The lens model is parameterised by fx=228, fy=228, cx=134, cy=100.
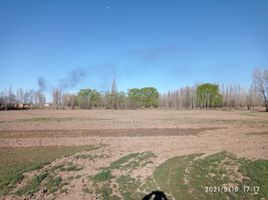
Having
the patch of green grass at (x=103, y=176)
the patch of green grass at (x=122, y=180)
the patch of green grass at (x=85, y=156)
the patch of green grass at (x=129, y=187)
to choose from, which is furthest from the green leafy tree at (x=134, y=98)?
the patch of green grass at (x=129, y=187)

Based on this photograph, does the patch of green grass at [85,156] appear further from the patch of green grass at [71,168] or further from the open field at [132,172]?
the patch of green grass at [71,168]

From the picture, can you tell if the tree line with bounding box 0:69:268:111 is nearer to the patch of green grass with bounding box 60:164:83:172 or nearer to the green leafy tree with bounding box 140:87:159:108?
the green leafy tree with bounding box 140:87:159:108

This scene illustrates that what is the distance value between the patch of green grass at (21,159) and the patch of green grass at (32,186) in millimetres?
418

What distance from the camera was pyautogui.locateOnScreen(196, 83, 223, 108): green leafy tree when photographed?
112 meters

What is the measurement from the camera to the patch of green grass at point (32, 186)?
23.9 ft

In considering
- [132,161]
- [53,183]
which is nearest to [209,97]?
[132,161]

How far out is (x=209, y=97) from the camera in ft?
367

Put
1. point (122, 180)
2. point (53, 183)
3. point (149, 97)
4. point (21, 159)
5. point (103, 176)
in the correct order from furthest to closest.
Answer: point (149, 97)
point (21, 159)
point (103, 176)
point (122, 180)
point (53, 183)

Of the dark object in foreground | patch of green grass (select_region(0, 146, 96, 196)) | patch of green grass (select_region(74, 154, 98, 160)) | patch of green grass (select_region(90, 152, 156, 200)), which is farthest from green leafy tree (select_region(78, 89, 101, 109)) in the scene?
the dark object in foreground

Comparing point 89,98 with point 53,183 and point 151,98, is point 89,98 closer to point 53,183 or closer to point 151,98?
point 151,98

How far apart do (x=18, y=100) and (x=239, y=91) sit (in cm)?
12479

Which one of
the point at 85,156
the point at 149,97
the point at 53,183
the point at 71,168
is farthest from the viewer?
the point at 149,97

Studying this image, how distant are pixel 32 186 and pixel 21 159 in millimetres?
3926

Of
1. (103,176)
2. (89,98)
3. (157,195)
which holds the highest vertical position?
(89,98)
